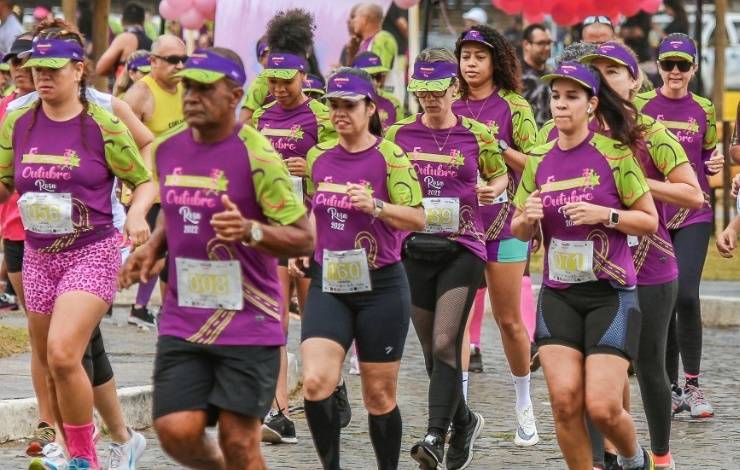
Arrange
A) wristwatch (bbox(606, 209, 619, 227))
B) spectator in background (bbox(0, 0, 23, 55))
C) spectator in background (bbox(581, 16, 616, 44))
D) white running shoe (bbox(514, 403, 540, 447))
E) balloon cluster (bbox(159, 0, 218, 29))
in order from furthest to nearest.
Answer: balloon cluster (bbox(159, 0, 218, 29))
spectator in background (bbox(0, 0, 23, 55))
spectator in background (bbox(581, 16, 616, 44))
white running shoe (bbox(514, 403, 540, 447))
wristwatch (bbox(606, 209, 619, 227))

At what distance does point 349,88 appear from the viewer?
8.34 meters

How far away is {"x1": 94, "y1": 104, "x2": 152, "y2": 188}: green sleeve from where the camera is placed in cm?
823

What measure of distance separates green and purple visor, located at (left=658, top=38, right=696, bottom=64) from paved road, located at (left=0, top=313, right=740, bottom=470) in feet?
6.79

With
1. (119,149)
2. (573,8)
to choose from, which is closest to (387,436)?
(119,149)

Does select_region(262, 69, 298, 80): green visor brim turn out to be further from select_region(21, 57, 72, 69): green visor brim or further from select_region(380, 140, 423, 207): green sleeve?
select_region(21, 57, 72, 69): green visor brim

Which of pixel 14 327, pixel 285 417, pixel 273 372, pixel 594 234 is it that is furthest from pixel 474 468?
pixel 14 327

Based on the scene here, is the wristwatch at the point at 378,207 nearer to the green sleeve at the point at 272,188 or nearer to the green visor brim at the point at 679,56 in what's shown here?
the green sleeve at the point at 272,188

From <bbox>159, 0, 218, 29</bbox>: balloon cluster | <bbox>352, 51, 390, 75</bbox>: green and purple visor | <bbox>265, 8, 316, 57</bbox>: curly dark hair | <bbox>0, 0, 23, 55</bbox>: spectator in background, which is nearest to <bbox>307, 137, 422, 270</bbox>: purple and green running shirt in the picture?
<bbox>265, 8, 316, 57</bbox>: curly dark hair

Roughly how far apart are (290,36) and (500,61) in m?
1.32

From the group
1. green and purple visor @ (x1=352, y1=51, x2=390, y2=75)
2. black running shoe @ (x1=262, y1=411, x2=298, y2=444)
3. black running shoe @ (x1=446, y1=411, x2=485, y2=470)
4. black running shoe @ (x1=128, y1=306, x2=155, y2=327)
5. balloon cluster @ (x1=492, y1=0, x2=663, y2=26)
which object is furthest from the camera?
balloon cluster @ (x1=492, y1=0, x2=663, y2=26)

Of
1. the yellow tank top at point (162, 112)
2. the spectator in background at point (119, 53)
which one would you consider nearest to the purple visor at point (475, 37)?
the yellow tank top at point (162, 112)

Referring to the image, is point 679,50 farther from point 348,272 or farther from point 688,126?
point 348,272

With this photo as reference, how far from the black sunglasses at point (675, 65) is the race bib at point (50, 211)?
384 centimetres

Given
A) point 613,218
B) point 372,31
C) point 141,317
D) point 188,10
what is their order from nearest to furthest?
point 613,218 < point 141,317 < point 372,31 < point 188,10
